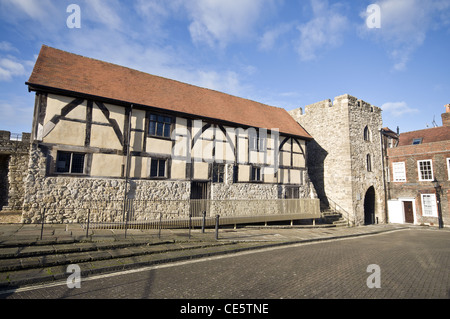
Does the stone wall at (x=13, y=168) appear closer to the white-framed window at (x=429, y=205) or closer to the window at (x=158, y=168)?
the window at (x=158, y=168)

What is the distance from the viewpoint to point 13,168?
14.6 meters

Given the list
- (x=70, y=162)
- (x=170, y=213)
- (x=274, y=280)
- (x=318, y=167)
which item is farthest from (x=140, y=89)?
(x=318, y=167)

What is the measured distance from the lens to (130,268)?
701cm

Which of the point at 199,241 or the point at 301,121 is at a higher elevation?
the point at 301,121

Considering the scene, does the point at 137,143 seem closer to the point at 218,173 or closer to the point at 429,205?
the point at 218,173

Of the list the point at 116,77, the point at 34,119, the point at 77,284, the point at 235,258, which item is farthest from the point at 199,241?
the point at 116,77

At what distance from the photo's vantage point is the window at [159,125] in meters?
14.6

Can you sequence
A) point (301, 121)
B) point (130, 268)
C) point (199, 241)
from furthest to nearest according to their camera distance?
point (301, 121) → point (199, 241) → point (130, 268)

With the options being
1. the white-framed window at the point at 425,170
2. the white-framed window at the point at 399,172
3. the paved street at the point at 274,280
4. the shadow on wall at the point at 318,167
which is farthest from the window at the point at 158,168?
the white-framed window at the point at 425,170

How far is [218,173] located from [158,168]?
4083 millimetres

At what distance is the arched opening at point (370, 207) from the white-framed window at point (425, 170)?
14.7 feet

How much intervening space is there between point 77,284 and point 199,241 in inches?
205

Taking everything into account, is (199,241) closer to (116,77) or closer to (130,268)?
(130,268)
